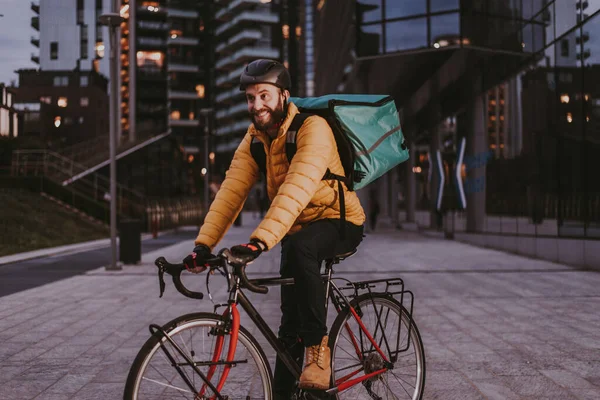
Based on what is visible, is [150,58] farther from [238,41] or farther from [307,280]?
[307,280]

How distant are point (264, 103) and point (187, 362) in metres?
1.21

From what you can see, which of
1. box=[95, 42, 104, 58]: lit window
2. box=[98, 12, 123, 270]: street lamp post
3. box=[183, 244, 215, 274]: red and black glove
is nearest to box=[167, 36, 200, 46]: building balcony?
box=[95, 42, 104, 58]: lit window

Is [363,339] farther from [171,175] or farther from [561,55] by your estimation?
[171,175]

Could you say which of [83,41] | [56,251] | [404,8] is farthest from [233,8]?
[56,251]

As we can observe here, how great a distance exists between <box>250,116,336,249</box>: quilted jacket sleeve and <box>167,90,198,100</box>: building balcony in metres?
95.9

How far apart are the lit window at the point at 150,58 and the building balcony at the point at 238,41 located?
1161 centimetres

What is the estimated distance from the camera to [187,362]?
2703 millimetres

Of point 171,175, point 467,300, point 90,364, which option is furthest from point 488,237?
point 171,175

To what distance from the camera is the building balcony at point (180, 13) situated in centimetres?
9894

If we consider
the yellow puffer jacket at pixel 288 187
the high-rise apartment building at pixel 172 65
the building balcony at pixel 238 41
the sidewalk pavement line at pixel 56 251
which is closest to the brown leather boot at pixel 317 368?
the yellow puffer jacket at pixel 288 187

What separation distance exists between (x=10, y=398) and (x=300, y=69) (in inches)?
4625

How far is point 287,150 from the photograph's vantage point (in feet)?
10.3

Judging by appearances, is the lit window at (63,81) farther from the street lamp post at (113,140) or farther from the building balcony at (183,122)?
the building balcony at (183,122)

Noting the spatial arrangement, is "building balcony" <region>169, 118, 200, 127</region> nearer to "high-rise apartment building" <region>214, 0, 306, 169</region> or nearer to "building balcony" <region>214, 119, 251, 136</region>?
"building balcony" <region>214, 119, 251, 136</region>
